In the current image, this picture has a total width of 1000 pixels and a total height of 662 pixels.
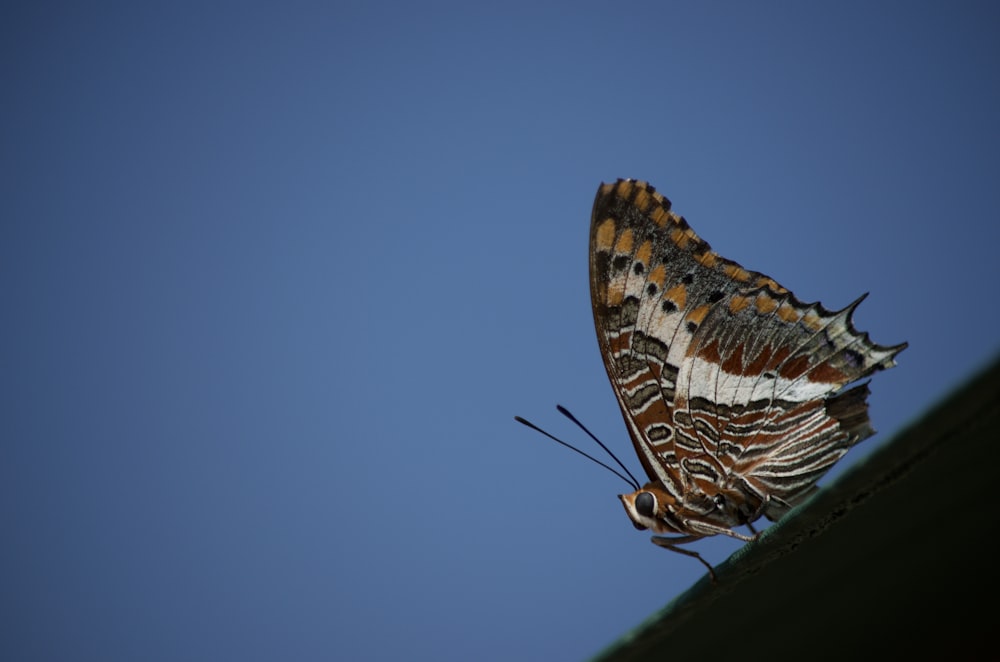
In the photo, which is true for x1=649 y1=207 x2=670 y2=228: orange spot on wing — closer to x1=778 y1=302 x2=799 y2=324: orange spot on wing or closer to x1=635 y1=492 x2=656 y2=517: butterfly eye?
x1=778 y1=302 x2=799 y2=324: orange spot on wing

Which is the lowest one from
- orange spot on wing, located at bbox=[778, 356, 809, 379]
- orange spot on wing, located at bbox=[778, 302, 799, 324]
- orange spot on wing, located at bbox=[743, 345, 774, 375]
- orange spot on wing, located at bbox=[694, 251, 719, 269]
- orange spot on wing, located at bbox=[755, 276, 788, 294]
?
orange spot on wing, located at bbox=[778, 356, 809, 379]

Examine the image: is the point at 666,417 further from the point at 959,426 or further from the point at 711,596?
the point at 959,426

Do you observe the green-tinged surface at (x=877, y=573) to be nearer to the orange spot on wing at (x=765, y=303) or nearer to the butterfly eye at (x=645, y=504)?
the butterfly eye at (x=645, y=504)

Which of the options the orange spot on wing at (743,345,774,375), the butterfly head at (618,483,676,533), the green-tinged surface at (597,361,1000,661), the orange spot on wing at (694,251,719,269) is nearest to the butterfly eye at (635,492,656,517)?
the butterfly head at (618,483,676,533)

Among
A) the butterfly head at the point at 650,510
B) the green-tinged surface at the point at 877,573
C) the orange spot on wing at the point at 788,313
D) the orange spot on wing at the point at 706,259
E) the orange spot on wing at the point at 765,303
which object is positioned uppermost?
the orange spot on wing at the point at 706,259

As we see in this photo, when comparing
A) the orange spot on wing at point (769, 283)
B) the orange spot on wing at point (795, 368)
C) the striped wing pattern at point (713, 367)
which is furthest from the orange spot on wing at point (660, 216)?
the orange spot on wing at point (795, 368)

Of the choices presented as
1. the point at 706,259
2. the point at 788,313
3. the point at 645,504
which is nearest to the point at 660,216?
the point at 706,259

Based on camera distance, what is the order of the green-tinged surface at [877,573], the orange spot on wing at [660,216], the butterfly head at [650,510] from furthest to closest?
the orange spot on wing at [660,216] → the butterfly head at [650,510] → the green-tinged surface at [877,573]

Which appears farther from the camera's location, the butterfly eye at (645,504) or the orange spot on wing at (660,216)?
the orange spot on wing at (660,216)

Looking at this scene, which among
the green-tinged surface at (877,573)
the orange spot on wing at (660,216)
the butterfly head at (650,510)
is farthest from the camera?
the orange spot on wing at (660,216)
